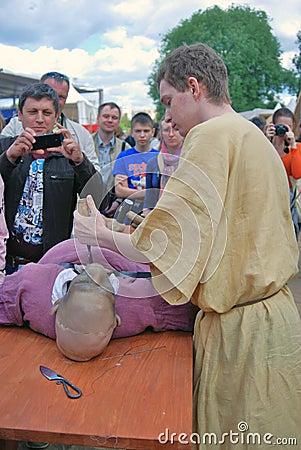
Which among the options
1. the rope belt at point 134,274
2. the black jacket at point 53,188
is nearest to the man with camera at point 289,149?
the black jacket at point 53,188

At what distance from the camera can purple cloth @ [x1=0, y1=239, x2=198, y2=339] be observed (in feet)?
5.71

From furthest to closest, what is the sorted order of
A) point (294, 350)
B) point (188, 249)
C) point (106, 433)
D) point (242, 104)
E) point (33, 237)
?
point (242, 104)
point (33, 237)
point (294, 350)
point (188, 249)
point (106, 433)

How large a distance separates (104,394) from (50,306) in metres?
0.52

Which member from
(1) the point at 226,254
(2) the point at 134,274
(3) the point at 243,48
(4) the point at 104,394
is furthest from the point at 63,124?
(3) the point at 243,48

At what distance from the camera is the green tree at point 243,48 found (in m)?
30.6

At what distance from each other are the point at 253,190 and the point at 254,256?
0.20m

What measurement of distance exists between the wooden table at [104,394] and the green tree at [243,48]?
2876cm

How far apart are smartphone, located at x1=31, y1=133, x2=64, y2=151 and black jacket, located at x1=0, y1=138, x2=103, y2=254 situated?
0.54 ft

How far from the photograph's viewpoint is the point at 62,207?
8.04 ft

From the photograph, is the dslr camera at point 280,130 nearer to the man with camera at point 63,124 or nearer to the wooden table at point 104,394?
the man with camera at point 63,124

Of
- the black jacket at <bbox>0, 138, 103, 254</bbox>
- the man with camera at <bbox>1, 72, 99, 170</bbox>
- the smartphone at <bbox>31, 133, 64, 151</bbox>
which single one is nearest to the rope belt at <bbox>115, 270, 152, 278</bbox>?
the black jacket at <bbox>0, 138, 103, 254</bbox>

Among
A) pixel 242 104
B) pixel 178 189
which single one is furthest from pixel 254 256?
pixel 242 104

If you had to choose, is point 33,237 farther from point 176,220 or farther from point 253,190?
point 253,190

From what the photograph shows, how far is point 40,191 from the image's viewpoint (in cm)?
242
